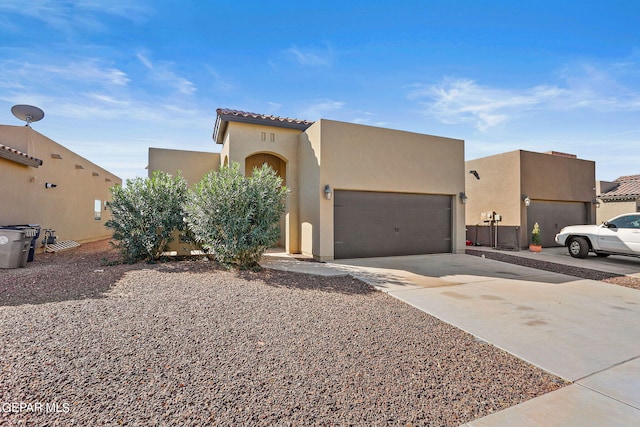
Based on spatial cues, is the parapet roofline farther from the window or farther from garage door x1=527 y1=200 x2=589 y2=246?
the window

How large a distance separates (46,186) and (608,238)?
1980cm

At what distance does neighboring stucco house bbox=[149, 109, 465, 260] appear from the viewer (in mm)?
9195

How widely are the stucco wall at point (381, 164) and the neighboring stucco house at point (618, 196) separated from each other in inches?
495

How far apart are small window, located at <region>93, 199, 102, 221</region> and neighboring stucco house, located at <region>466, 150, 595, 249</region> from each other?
1962 centimetres

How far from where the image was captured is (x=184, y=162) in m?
11.8

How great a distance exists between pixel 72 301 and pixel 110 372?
259 centimetres

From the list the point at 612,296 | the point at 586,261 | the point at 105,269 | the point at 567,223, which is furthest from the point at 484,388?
the point at 567,223

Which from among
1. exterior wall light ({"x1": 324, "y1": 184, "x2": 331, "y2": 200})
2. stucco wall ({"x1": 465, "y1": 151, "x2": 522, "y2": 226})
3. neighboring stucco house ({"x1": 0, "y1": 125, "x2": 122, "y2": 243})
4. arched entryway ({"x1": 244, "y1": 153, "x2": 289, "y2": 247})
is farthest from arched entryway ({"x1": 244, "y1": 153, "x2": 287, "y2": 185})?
stucco wall ({"x1": 465, "y1": 151, "x2": 522, "y2": 226})

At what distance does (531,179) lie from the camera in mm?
12945

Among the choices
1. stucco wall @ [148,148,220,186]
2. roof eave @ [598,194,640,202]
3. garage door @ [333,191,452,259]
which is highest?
stucco wall @ [148,148,220,186]

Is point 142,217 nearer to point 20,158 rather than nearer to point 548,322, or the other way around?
point 20,158

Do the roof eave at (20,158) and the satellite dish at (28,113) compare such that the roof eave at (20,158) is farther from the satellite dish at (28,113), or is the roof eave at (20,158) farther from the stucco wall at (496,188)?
the stucco wall at (496,188)

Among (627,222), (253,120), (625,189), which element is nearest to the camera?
(627,222)

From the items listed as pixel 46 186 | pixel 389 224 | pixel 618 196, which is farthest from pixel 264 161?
pixel 618 196
